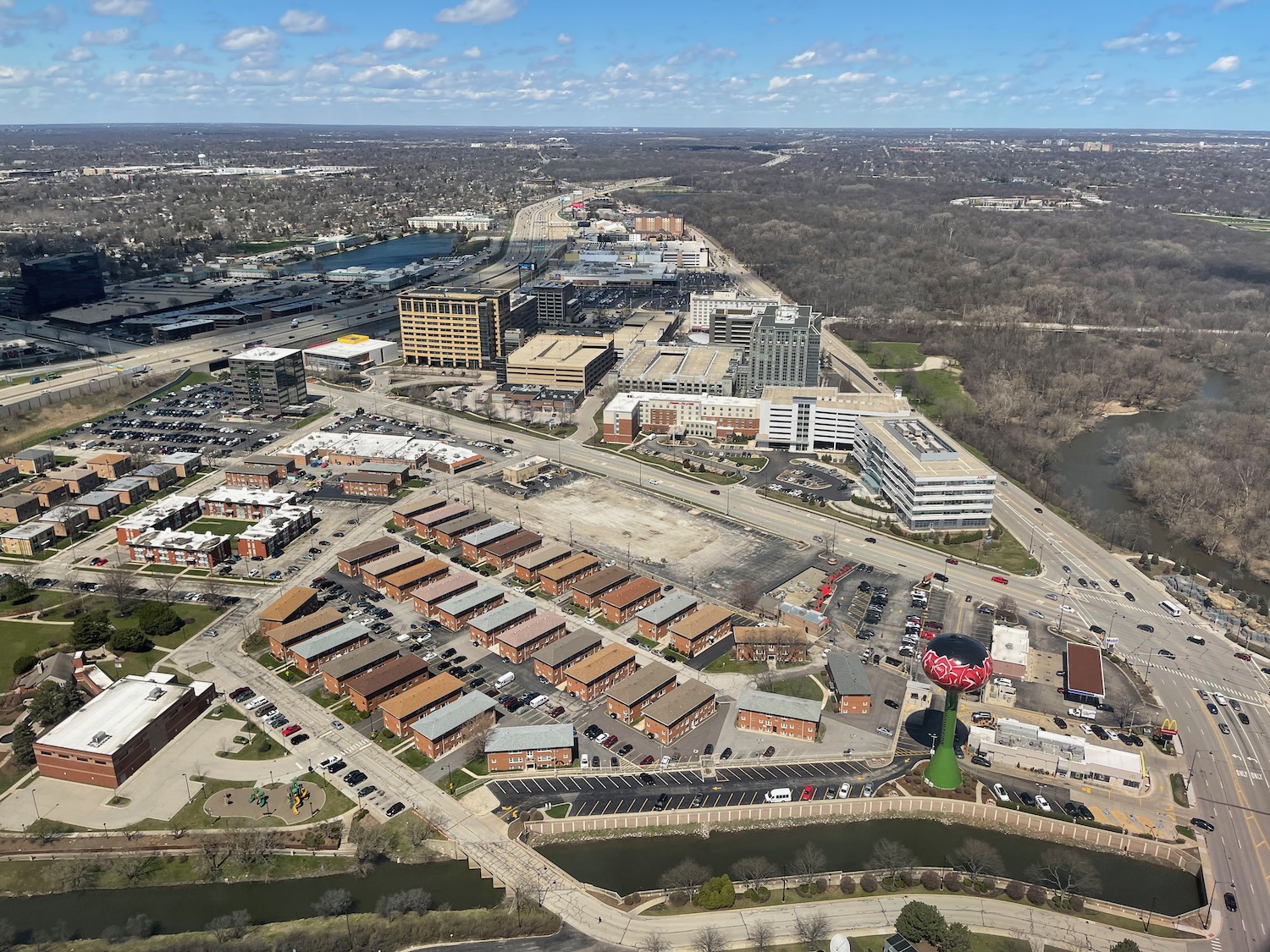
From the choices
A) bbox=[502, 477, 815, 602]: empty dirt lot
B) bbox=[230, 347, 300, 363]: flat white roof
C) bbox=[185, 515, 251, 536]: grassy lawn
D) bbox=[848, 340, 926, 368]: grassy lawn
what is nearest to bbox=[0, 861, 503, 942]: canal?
bbox=[502, 477, 815, 602]: empty dirt lot

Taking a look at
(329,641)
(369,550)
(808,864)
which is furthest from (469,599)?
(808,864)

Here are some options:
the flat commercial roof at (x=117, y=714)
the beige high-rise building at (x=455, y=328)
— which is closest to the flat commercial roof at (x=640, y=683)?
the flat commercial roof at (x=117, y=714)

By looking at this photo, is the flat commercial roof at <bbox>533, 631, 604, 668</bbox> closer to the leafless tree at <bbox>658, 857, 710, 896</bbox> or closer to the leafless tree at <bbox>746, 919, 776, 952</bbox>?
the leafless tree at <bbox>658, 857, 710, 896</bbox>

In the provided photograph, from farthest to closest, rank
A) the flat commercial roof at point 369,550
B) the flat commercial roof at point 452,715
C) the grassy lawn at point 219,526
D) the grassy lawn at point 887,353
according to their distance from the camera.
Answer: the grassy lawn at point 887,353 → the grassy lawn at point 219,526 → the flat commercial roof at point 369,550 → the flat commercial roof at point 452,715

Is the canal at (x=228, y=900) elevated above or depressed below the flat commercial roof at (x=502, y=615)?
below

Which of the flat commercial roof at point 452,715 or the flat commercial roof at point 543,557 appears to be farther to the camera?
the flat commercial roof at point 543,557

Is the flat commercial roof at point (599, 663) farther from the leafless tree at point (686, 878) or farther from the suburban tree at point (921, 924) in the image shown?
the suburban tree at point (921, 924)

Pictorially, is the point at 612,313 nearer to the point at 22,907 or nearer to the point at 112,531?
the point at 112,531
